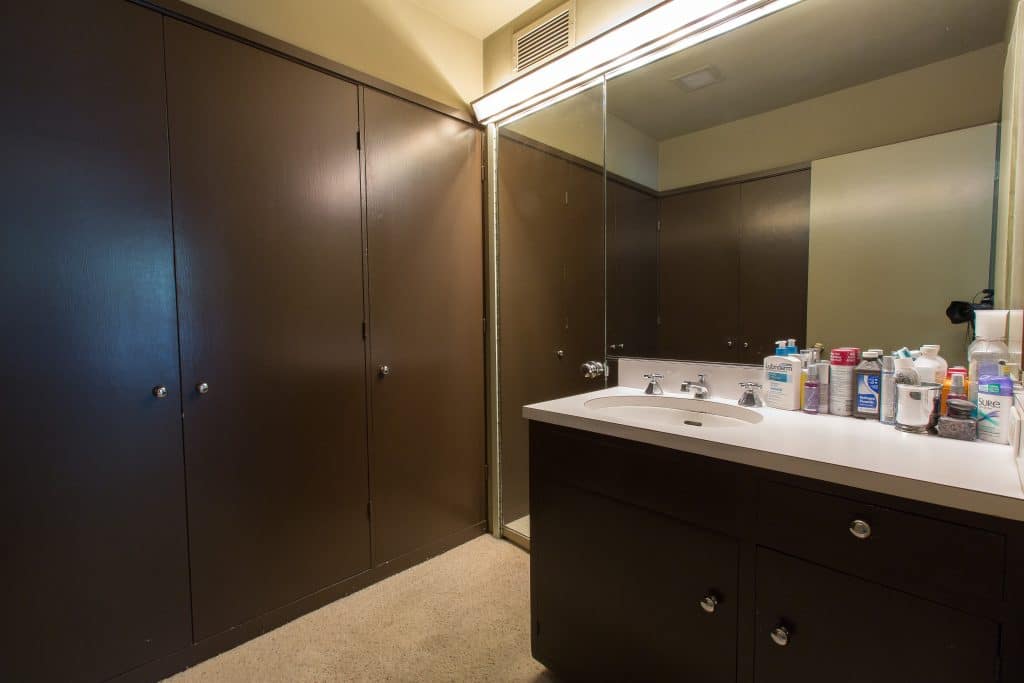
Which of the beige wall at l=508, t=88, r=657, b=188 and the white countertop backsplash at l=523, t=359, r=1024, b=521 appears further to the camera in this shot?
the beige wall at l=508, t=88, r=657, b=188

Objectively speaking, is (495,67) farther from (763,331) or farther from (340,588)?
(340,588)

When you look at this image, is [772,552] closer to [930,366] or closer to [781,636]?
[781,636]

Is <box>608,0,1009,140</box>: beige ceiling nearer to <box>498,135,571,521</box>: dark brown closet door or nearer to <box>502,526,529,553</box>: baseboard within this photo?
<box>498,135,571,521</box>: dark brown closet door

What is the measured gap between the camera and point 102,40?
1272 mm

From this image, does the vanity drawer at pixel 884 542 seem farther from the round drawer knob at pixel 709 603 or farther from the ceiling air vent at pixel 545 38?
the ceiling air vent at pixel 545 38

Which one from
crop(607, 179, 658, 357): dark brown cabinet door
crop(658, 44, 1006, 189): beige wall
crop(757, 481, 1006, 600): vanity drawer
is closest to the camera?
crop(757, 481, 1006, 600): vanity drawer

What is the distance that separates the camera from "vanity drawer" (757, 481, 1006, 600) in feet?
2.42

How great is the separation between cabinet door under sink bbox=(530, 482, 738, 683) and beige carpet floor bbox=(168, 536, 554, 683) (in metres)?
0.24

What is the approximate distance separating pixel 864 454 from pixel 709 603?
1.55 ft

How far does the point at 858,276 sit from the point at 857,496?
2.57ft

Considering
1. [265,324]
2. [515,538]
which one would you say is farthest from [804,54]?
[515,538]

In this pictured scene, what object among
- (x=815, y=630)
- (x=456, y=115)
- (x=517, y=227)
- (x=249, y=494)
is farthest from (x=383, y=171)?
(x=815, y=630)

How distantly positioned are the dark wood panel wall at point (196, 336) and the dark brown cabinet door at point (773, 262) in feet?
4.25

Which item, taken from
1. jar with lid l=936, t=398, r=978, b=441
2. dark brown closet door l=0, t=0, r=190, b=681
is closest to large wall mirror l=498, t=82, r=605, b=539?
jar with lid l=936, t=398, r=978, b=441
